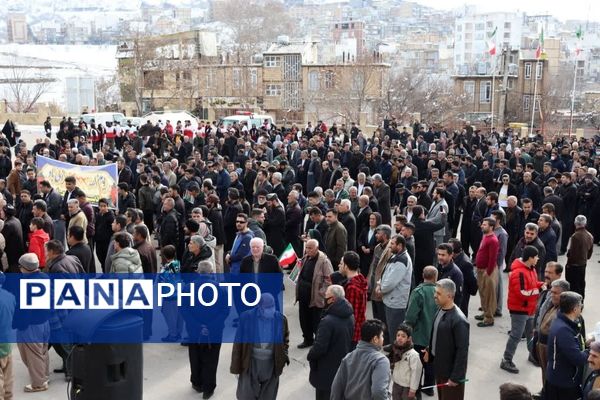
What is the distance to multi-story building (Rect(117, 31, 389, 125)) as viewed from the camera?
54584 mm

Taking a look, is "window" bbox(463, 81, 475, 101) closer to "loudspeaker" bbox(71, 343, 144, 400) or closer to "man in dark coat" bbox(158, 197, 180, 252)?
"man in dark coat" bbox(158, 197, 180, 252)

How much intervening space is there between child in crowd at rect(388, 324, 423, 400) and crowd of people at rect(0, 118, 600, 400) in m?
A: 0.01

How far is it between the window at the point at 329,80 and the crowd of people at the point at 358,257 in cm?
4182

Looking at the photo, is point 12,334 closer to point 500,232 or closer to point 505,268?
point 500,232

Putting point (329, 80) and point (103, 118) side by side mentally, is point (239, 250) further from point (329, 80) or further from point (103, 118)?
point (329, 80)

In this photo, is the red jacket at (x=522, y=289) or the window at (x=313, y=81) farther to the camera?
the window at (x=313, y=81)

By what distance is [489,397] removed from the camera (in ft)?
25.8

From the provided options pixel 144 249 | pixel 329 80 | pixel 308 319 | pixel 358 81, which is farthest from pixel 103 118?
pixel 329 80

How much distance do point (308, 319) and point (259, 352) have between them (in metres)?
2.61

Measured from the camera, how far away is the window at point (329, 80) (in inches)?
2316

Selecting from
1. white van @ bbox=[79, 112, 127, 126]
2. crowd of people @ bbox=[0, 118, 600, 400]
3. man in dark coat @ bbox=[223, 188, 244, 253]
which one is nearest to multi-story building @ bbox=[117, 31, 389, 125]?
white van @ bbox=[79, 112, 127, 126]

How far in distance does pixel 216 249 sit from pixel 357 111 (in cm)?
4191

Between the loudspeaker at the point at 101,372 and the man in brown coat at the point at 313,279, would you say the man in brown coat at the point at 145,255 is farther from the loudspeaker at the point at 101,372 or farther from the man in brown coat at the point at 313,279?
the loudspeaker at the point at 101,372

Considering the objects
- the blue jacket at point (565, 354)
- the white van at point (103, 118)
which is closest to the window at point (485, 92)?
the white van at point (103, 118)
